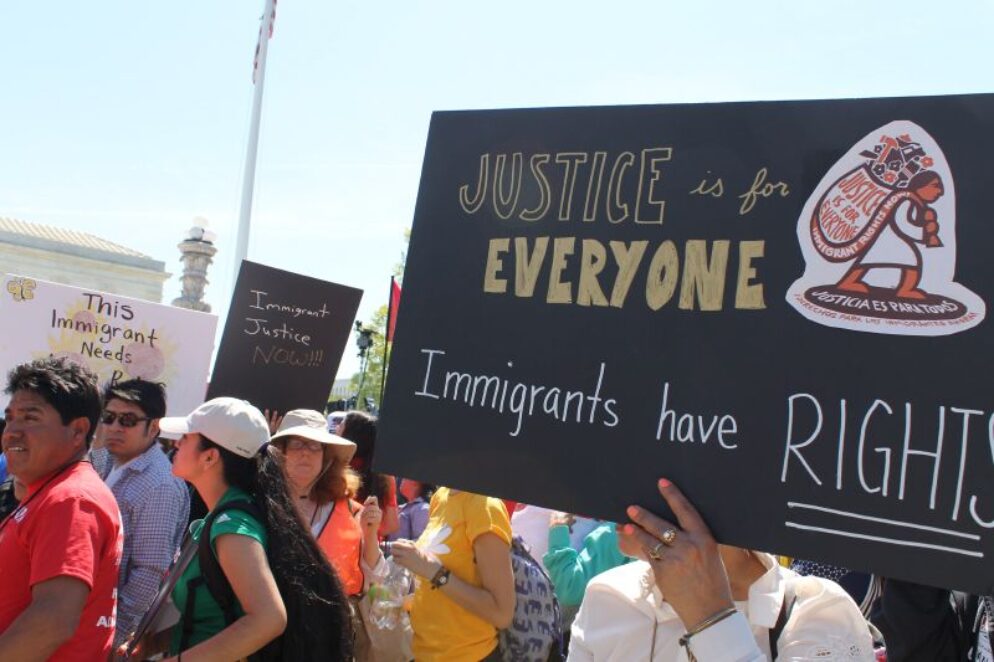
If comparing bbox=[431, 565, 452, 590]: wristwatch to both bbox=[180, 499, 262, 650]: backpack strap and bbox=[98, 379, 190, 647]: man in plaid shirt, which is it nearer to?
bbox=[180, 499, 262, 650]: backpack strap

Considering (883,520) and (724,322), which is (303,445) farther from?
(883,520)

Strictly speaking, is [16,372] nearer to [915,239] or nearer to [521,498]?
[521,498]

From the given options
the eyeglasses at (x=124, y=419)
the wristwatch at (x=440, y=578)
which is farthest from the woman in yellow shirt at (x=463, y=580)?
the eyeglasses at (x=124, y=419)

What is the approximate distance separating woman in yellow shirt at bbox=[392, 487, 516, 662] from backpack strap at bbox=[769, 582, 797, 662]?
195cm

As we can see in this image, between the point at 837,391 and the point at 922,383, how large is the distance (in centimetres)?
15

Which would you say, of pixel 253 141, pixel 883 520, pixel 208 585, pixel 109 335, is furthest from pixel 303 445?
pixel 253 141

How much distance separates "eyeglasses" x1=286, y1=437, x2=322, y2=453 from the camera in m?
4.56

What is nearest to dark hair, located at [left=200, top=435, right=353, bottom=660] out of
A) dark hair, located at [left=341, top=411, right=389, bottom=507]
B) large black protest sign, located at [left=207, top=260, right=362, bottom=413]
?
dark hair, located at [left=341, top=411, right=389, bottom=507]

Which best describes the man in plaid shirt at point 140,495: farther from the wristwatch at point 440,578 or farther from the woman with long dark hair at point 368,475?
the wristwatch at point 440,578

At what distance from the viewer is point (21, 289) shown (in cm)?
609

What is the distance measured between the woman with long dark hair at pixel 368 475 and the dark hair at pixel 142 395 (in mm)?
1023

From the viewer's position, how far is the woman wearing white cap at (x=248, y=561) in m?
2.97

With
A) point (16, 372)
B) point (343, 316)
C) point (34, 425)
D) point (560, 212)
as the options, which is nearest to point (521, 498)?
point (560, 212)

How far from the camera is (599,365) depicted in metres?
1.95
